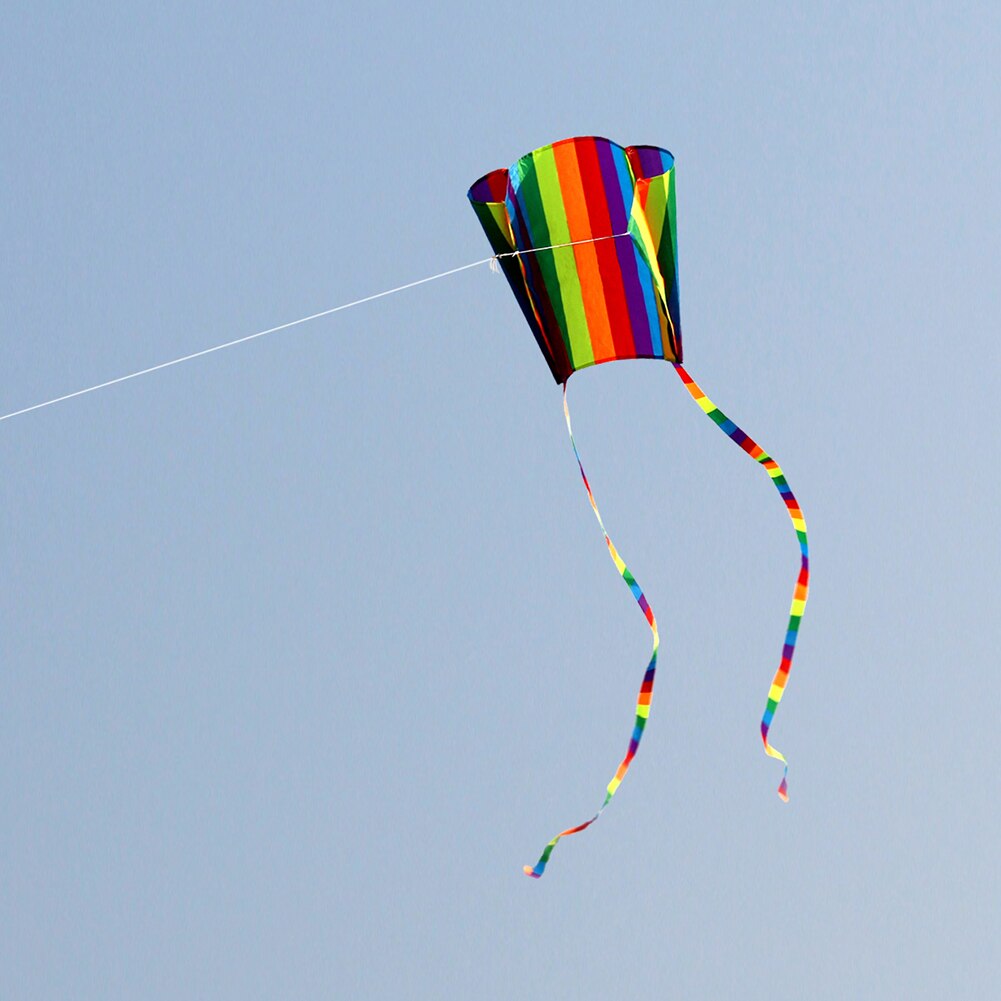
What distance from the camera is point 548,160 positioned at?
683 centimetres

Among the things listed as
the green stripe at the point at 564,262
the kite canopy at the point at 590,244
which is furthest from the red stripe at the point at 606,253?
the green stripe at the point at 564,262

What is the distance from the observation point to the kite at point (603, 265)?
6.82 metres

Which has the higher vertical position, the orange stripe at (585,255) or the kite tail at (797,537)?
the orange stripe at (585,255)

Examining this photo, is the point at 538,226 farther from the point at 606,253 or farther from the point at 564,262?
the point at 606,253

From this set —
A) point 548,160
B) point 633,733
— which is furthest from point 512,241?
point 633,733

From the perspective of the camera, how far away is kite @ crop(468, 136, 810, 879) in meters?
6.82

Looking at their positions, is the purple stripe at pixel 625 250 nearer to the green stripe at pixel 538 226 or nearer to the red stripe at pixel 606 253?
the red stripe at pixel 606 253

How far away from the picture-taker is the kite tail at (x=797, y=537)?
6805 mm

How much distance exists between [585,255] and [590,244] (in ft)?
0.17

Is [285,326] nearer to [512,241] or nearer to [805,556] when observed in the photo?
[512,241]

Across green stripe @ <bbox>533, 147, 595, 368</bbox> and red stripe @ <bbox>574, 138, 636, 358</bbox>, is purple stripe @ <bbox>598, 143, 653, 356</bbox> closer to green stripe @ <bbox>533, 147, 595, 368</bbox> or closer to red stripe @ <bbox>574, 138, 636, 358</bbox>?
red stripe @ <bbox>574, 138, 636, 358</bbox>

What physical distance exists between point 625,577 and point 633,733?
2.22 ft

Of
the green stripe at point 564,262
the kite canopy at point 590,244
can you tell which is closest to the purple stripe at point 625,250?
the kite canopy at point 590,244

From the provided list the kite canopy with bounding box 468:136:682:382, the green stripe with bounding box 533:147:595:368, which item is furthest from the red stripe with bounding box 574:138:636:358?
the green stripe with bounding box 533:147:595:368
